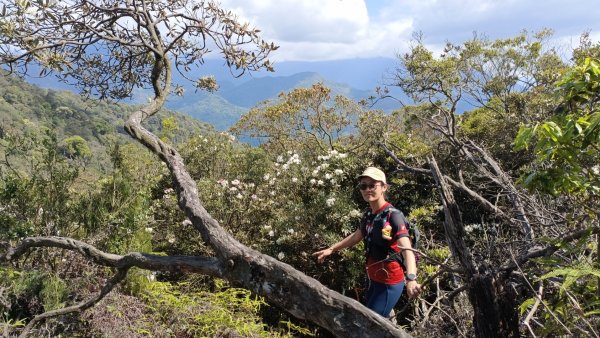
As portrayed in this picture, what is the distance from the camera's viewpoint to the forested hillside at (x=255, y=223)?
6.79ft

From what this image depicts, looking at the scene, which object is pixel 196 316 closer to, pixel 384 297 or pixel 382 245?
pixel 384 297

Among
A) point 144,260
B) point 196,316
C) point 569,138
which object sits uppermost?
point 569,138

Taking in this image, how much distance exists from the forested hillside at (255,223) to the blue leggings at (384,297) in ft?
0.90

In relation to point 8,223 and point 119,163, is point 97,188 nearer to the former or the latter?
point 119,163

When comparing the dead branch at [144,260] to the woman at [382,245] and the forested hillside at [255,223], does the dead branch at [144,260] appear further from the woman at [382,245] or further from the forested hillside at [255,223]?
the woman at [382,245]

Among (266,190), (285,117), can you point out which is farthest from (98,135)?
(266,190)

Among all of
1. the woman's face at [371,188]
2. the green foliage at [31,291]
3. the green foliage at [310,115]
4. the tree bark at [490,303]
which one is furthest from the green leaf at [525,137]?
the green foliage at [310,115]

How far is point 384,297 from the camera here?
337cm

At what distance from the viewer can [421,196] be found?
6.39 m

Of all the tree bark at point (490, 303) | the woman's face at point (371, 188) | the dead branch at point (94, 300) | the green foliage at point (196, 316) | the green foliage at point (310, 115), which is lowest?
the green foliage at point (196, 316)

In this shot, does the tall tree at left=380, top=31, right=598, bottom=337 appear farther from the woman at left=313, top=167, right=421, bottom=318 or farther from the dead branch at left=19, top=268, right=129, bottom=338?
the dead branch at left=19, top=268, right=129, bottom=338

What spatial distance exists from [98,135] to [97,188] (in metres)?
89.5

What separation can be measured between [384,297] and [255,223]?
130 inches

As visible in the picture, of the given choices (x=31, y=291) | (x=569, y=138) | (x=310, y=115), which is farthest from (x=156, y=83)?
(x=310, y=115)
